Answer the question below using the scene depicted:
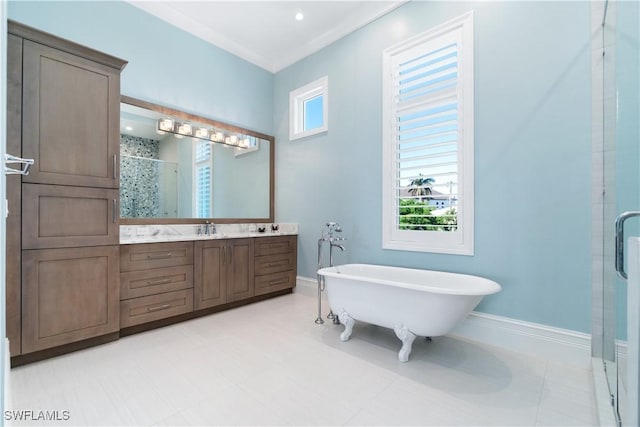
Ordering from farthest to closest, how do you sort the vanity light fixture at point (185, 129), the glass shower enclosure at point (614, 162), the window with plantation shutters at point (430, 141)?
the vanity light fixture at point (185, 129)
the window with plantation shutters at point (430, 141)
the glass shower enclosure at point (614, 162)

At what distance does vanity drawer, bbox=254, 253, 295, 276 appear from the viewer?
3527mm

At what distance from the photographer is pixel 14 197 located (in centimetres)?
197

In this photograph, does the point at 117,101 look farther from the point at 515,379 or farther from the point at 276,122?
the point at 515,379

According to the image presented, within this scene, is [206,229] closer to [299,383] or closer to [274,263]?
[274,263]

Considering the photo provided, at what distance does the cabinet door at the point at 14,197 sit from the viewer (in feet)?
6.38

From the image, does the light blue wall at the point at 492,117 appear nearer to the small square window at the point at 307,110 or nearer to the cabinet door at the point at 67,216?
the small square window at the point at 307,110

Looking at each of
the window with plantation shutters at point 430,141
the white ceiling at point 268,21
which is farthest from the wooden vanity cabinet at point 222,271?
the white ceiling at point 268,21

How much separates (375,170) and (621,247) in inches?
88.4

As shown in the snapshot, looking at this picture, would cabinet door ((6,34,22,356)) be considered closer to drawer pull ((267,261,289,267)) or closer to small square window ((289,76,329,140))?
drawer pull ((267,261,289,267))

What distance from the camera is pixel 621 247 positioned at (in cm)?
115

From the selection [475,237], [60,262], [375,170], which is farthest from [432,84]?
[60,262]

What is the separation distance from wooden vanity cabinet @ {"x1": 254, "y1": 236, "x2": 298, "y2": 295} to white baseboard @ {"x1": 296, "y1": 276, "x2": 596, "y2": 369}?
6.59ft

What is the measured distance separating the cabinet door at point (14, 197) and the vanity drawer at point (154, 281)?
629mm

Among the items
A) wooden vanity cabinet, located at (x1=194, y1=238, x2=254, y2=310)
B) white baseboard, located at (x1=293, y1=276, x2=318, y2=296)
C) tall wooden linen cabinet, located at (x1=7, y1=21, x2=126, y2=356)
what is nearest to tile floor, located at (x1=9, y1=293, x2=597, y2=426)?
tall wooden linen cabinet, located at (x1=7, y1=21, x2=126, y2=356)
